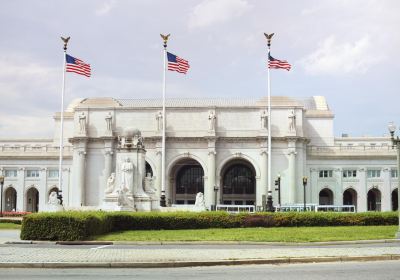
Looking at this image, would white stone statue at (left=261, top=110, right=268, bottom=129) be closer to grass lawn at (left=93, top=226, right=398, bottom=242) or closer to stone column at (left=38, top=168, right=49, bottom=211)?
stone column at (left=38, top=168, right=49, bottom=211)

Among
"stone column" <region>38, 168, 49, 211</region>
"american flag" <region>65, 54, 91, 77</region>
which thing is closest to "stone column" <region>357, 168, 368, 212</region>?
"american flag" <region>65, 54, 91, 77</region>

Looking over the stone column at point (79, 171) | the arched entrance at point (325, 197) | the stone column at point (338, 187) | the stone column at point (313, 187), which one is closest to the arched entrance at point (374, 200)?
the stone column at point (338, 187)

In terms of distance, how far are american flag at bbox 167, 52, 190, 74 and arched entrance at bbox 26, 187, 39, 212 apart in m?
50.6

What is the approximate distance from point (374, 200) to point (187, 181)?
32228 millimetres

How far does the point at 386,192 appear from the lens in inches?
3757

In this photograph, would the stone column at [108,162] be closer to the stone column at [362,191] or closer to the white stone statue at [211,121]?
the white stone statue at [211,121]

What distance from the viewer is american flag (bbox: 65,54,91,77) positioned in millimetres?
63812

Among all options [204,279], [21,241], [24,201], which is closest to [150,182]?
[21,241]

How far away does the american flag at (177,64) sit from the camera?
6481 centimetres

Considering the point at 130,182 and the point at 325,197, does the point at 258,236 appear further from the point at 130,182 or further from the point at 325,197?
the point at 325,197

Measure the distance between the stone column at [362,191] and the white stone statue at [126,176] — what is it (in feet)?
197

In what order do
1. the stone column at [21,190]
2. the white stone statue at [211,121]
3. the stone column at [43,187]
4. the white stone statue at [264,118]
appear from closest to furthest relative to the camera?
the white stone statue at [264,118], the white stone statue at [211,121], the stone column at [43,187], the stone column at [21,190]

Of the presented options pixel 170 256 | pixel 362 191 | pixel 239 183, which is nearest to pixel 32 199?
pixel 239 183

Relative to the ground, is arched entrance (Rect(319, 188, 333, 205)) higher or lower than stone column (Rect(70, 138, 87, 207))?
lower
